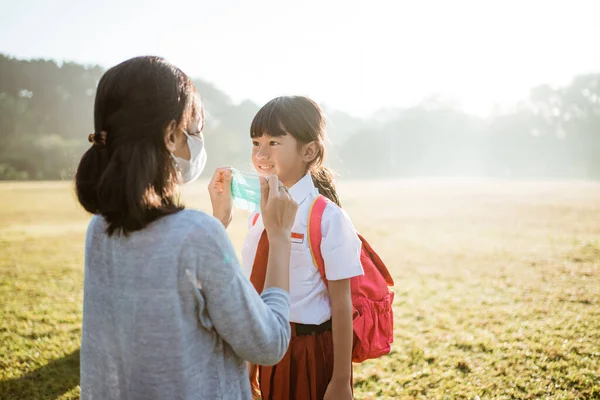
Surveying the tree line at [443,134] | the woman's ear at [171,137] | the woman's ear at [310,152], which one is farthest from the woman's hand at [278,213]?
the tree line at [443,134]

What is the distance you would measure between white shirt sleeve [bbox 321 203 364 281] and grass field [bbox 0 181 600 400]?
3.31 ft

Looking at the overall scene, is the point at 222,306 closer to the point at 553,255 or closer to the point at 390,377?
the point at 390,377

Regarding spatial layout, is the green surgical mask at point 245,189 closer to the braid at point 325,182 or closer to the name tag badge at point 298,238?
the name tag badge at point 298,238

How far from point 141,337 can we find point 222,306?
9.5 inches

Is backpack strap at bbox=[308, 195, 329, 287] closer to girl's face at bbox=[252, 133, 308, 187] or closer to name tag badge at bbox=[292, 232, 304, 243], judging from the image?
name tag badge at bbox=[292, 232, 304, 243]

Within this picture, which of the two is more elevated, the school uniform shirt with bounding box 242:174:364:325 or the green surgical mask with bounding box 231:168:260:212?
the green surgical mask with bounding box 231:168:260:212

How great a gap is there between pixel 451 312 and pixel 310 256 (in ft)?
15.8

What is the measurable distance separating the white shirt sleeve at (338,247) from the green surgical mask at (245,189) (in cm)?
30

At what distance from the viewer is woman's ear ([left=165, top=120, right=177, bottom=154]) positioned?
1207 mm

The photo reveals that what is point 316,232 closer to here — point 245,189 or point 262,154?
point 245,189

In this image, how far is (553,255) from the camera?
940 cm

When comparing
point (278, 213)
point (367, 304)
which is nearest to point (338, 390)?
point (367, 304)

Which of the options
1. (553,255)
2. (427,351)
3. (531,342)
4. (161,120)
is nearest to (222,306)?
(161,120)

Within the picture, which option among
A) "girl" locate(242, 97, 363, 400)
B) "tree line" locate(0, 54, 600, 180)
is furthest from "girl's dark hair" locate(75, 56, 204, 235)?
"tree line" locate(0, 54, 600, 180)
